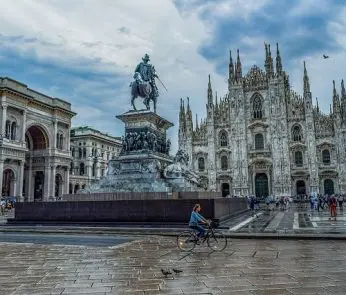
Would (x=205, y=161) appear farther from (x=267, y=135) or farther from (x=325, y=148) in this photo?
(x=325, y=148)

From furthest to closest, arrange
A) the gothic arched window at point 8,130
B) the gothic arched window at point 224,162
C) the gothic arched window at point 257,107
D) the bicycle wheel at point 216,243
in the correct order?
the gothic arched window at point 224,162 < the gothic arched window at point 257,107 < the gothic arched window at point 8,130 < the bicycle wheel at point 216,243

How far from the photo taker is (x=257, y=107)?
179 feet

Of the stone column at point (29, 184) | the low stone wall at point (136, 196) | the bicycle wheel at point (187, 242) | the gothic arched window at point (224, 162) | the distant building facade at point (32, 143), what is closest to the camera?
the bicycle wheel at point (187, 242)

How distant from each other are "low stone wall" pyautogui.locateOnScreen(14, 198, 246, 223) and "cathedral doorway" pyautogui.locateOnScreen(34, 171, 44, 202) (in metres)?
32.1

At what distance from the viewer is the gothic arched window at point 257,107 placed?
5416 centimetres

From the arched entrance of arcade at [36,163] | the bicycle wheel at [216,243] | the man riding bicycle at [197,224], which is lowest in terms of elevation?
the bicycle wheel at [216,243]

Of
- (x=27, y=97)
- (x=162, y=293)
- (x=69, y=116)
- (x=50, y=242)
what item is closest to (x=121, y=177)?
(x=50, y=242)

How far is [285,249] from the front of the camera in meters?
8.93

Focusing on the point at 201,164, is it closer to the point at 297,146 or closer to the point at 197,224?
the point at 297,146

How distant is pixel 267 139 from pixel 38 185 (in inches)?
1329

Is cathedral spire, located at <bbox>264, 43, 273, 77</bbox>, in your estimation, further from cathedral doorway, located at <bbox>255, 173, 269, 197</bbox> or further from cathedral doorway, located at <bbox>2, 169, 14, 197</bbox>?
cathedral doorway, located at <bbox>2, 169, 14, 197</bbox>

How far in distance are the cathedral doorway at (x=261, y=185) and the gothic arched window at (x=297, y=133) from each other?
7230 mm

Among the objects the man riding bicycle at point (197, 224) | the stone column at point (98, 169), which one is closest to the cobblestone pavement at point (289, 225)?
the man riding bicycle at point (197, 224)

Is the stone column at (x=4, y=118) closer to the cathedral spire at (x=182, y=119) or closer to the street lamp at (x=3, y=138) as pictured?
the street lamp at (x=3, y=138)
